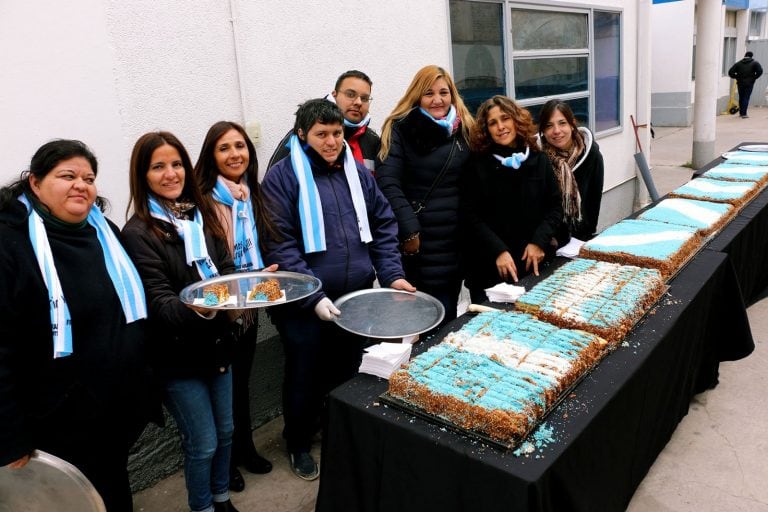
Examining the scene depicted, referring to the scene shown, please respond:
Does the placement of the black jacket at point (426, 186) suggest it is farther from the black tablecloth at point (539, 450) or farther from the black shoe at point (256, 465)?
the black shoe at point (256, 465)

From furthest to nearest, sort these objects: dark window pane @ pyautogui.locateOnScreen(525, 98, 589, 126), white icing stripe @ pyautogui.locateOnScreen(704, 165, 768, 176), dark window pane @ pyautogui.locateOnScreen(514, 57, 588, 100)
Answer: dark window pane @ pyautogui.locateOnScreen(525, 98, 589, 126) < dark window pane @ pyautogui.locateOnScreen(514, 57, 588, 100) < white icing stripe @ pyautogui.locateOnScreen(704, 165, 768, 176)

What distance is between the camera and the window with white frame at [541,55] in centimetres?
511

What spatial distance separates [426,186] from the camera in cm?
332

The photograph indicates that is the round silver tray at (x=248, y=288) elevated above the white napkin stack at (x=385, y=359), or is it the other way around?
the round silver tray at (x=248, y=288)

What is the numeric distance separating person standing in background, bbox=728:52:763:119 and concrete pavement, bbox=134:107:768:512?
16.3m

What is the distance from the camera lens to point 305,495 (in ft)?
→ 9.93

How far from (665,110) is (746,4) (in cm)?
569

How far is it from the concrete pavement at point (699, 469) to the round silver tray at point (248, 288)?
120cm

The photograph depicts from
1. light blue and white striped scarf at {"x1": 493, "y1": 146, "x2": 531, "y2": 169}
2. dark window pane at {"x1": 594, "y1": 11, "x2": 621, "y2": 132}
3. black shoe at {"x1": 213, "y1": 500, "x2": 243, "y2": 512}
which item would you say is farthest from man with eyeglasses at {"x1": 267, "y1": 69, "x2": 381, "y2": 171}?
dark window pane at {"x1": 594, "y1": 11, "x2": 621, "y2": 132}

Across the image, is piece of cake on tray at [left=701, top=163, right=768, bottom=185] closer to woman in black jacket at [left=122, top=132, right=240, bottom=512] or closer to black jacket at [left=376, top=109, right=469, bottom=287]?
black jacket at [left=376, top=109, right=469, bottom=287]

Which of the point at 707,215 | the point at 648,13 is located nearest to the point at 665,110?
the point at 648,13

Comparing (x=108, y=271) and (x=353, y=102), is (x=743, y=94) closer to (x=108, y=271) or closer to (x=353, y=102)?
(x=353, y=102)

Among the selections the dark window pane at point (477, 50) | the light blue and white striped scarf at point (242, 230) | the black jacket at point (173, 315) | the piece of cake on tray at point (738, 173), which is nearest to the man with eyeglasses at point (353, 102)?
the light blue and white striped scarf at point (242, 230)

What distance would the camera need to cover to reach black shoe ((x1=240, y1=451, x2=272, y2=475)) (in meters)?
3.20
